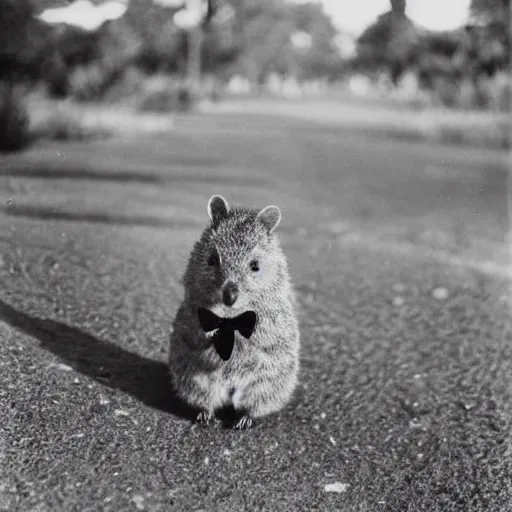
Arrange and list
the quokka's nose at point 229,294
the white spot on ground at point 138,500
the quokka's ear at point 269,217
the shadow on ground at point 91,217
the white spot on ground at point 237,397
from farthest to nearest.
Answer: the shadow on ground at point 91,217, the white spot on ground at point 237,397, the quokka's ear at point 269,217, the quokka's nose at point 229,294, the white spot on ground at point 138,500

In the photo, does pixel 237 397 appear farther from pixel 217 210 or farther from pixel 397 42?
pixel 397 42

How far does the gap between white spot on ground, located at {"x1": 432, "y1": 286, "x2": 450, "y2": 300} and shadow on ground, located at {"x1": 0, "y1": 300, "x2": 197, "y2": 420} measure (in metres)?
3.20

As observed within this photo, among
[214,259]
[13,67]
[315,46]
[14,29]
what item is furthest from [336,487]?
[315,46]

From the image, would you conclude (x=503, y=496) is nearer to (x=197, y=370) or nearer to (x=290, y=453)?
(x=290, y=453)

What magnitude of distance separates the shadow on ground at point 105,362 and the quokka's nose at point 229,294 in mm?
814

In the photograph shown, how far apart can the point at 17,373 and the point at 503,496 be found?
234 cm

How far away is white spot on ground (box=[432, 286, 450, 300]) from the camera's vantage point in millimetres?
6328

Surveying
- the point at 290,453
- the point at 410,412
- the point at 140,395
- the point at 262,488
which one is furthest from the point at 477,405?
the point at 140,395

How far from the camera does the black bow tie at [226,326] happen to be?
10.1 ft

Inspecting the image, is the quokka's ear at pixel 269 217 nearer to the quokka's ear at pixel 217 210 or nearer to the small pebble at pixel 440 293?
the quokka's ear at pixel 217 210

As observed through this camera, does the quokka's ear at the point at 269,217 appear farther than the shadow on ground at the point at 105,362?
No

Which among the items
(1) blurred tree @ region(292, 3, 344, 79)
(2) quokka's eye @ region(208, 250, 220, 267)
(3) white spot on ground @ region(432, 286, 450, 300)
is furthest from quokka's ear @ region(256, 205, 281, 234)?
(1) blurred tree @ region(292, 3, 344, 79)

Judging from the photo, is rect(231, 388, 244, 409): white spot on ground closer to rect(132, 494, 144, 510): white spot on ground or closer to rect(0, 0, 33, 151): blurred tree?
rect(132, 494, 144, 510): white spot on ground

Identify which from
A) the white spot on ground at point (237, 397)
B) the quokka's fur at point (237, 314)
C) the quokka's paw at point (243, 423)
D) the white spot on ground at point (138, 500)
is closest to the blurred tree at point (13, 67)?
the quokka's fur at point (237, 314)
